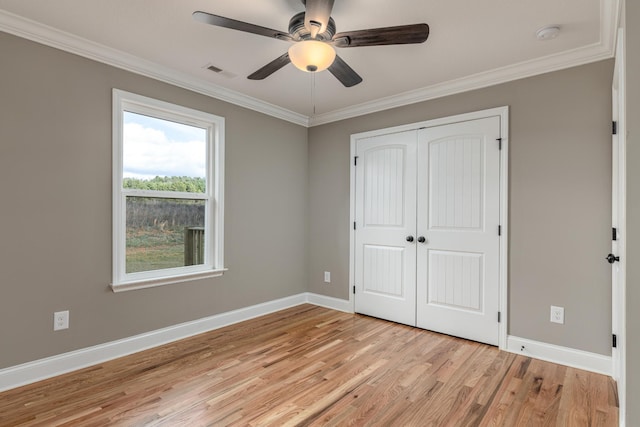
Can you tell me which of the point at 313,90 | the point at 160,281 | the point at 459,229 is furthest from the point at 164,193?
the point at 459,229

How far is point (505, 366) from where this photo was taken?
8.73ft

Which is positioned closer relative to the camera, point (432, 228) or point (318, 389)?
point (318, 389)

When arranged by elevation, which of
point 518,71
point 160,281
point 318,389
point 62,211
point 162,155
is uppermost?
point 518,71

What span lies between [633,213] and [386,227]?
2480mm

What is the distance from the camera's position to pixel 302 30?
2004mm

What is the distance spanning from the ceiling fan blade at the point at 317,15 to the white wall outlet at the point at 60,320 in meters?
2.62

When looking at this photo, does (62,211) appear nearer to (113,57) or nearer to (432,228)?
(113,57)

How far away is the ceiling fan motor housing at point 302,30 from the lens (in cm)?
198

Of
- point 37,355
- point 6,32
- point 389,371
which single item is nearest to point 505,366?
point 389,371

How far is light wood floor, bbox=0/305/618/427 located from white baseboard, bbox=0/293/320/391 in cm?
8

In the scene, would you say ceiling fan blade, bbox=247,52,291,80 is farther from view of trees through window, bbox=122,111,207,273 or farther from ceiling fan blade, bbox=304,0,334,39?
view of trees through window, bbox=122,111,207,273

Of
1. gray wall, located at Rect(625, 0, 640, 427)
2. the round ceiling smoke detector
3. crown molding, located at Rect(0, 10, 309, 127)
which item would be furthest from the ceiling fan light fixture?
crown molding, located at Rect(0, 10, 309, 127)

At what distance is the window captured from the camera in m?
2.85

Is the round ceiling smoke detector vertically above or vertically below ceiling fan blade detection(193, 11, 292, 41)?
above
